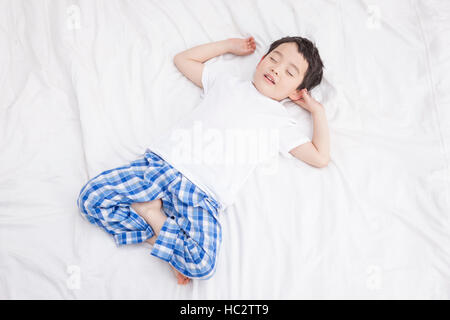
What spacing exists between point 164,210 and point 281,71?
0.55 meters

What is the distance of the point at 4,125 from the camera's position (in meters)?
1.36

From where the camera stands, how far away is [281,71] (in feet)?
4.40

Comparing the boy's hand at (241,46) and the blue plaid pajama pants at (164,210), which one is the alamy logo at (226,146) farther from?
the boy's hand at (241,46)

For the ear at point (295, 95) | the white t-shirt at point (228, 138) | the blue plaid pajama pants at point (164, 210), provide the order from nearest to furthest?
the blue plaid pajama pants at point (164, 210), the white t-shirt at point (228, 138), the ear at point (295, 95)

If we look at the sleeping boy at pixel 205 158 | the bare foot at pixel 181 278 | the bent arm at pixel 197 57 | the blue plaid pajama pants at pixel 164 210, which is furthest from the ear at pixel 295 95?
the bare foot at pixel 181 278

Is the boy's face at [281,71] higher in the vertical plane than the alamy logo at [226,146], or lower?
higher

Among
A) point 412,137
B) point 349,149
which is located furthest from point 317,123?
point 412,137

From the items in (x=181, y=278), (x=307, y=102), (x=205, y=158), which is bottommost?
(x=181, y=278)

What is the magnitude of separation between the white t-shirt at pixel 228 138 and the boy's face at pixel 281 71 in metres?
0.03

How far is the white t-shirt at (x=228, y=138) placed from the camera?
127cm

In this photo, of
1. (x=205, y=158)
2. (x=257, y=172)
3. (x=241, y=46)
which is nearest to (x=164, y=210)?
(x=205, y=158)

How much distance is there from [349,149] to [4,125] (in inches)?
42.1

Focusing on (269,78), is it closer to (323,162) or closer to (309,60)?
(309,60)
